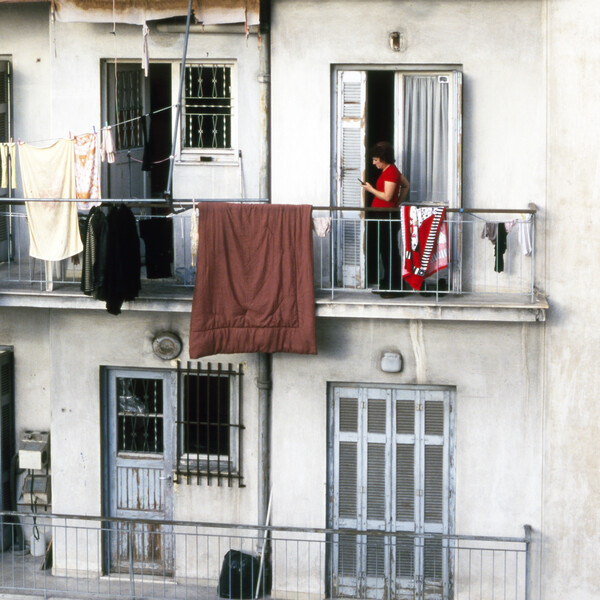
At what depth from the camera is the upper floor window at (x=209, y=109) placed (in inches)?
640

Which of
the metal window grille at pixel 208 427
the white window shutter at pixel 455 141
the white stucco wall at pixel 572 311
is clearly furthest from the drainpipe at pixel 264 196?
the white stucco wall at pixel 572 311

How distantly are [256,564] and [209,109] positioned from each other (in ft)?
18.3

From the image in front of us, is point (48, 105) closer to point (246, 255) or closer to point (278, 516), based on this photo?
point (246, 255)

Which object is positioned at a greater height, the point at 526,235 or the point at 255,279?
the point at 526,235

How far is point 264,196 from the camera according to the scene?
52.3ft

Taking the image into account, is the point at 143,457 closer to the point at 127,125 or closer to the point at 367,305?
the point at 367,305

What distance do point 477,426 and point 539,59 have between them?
4350 mm

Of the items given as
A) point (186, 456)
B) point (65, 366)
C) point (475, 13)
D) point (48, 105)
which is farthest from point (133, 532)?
point (475, 13)

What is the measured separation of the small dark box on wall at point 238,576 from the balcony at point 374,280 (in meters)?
3.12

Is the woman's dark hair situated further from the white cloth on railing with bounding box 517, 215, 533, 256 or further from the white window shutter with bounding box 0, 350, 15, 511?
the white window shutter with bounding box 0, 350, 15, 511

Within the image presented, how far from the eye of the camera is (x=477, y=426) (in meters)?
15.8

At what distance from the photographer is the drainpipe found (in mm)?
15773

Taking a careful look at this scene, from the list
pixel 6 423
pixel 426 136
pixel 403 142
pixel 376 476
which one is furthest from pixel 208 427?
pixel 426 136

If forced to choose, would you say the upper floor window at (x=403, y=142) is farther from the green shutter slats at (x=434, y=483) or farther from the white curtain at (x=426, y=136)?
the green shutter slats at (x=434, y=483)
